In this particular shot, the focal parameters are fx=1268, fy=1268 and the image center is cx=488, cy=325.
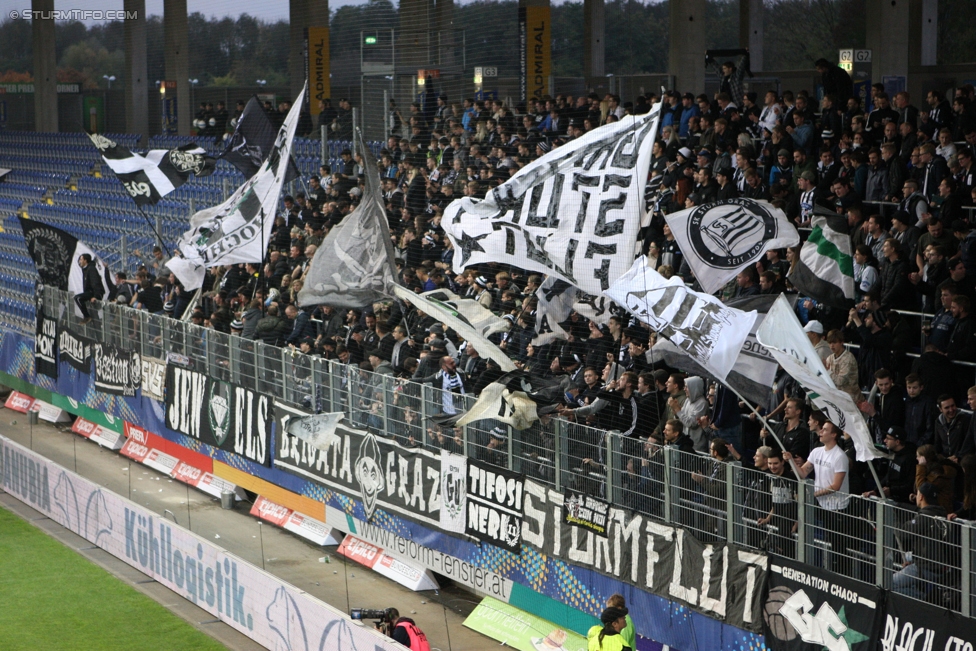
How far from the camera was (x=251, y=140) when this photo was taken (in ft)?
63.4

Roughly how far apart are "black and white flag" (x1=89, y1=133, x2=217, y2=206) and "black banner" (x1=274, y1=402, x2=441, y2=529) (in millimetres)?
4541

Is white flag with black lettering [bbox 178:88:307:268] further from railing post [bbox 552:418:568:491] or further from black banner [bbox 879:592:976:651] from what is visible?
black banner [bbox 879:592:976:651]

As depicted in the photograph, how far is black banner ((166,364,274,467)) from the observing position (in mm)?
17219

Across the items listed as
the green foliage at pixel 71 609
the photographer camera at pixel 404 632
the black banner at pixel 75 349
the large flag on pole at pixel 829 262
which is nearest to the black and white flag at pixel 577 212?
the large flag on pole at pixel 829 262

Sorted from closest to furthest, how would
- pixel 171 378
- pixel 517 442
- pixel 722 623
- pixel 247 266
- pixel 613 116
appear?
pixel 722 623
pixel 517 442
pixel 613 116
pixel 171 378
pixel 247 266

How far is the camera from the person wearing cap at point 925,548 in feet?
28.9

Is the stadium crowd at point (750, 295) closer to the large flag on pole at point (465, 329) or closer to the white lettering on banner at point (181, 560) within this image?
the large flag on pole at point (465, 329)

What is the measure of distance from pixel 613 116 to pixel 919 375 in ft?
22.1

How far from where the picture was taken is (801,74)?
2955 cm

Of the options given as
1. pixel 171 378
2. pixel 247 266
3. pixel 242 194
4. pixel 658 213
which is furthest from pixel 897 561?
pixel 247 266

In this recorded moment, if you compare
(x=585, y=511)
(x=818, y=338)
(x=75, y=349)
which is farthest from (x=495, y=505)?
(x=75, y=349)

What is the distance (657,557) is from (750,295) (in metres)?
2.55

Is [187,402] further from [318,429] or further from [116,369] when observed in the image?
[318,429]

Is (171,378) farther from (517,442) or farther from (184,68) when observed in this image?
(184,68)
